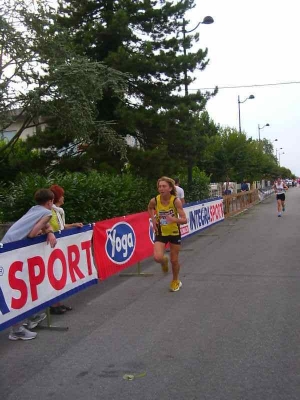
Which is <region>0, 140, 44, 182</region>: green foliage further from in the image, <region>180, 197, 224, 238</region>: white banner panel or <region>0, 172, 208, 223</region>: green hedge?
<region>180, 197, 224, 238</region>: white banner panel

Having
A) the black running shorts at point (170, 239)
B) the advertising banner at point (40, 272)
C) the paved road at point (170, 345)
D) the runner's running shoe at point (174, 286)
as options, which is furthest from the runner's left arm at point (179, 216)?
the advertising banner at point (40, 272)

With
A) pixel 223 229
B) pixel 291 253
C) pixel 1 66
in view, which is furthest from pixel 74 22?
pixel 291 253

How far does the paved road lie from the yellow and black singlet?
946 mm

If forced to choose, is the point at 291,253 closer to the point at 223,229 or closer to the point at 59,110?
the point at 223,229

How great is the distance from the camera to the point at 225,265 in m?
9.69

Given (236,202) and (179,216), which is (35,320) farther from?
(236,202)

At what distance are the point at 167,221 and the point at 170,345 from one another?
2.72 metres

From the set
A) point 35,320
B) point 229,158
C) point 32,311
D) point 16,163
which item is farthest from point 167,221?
point 229,158

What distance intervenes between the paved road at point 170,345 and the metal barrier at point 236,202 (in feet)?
45.7

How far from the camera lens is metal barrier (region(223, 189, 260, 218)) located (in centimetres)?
2256

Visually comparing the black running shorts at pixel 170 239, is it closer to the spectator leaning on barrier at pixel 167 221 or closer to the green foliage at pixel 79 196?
the spectator leaning on barrier at pixel 167 221

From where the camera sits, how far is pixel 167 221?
7.43 metres

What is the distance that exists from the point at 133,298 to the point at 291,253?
508cm

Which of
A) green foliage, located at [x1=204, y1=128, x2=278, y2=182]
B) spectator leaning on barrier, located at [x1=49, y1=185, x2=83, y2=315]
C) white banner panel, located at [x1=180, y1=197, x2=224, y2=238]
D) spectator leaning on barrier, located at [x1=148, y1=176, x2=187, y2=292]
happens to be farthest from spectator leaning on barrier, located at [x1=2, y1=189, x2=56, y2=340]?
green foliage, located at [x1=204, y1=128, x2=278, y2=182]
